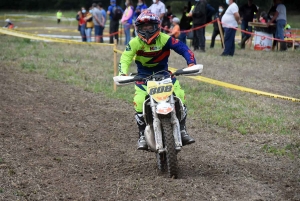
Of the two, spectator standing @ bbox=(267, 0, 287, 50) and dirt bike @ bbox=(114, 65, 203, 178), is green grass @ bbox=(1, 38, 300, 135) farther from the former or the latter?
spectator standing @ bbox=(267, 0, 287, 50)

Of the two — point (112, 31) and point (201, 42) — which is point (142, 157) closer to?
point (201, 42)

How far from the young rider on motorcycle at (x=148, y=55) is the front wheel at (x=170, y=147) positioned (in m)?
0.45

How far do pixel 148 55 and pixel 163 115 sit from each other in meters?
1.07

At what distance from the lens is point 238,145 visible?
822 centimetres

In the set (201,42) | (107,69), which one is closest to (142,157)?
(107,69)

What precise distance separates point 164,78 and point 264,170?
5.63 feet

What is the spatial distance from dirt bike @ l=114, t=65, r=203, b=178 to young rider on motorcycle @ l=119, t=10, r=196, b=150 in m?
0.22

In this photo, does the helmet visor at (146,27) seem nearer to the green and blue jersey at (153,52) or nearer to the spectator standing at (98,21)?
the green and blue jersey at (153,52)

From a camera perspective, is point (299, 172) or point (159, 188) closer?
point (159, 188)

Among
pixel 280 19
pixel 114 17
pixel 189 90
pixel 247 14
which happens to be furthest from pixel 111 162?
pixel 114 17

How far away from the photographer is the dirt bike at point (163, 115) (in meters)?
6.11

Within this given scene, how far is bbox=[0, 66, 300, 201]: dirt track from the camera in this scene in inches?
229

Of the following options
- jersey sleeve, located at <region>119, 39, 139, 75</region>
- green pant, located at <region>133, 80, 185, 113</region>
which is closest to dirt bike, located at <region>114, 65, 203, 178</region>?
green pant, located at <region>133, 80, 185, 113</region>

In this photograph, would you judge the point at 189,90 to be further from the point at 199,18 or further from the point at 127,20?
the point at 127,20
